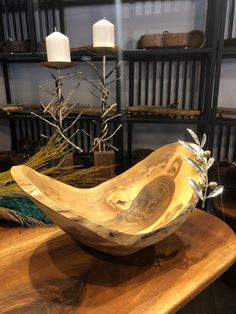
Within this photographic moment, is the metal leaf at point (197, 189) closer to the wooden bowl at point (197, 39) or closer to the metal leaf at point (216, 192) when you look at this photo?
the metal leaf at point (216, 192)

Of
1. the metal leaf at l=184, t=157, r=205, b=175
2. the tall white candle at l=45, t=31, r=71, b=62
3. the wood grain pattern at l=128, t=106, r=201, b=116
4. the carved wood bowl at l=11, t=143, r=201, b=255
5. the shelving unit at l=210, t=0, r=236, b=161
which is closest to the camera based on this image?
the carved wood bowl at l=11, t=143, r=201, b=255

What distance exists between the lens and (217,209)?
133cm

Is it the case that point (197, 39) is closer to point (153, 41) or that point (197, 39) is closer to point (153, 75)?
point (153, 41)

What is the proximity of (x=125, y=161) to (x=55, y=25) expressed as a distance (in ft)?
3.08

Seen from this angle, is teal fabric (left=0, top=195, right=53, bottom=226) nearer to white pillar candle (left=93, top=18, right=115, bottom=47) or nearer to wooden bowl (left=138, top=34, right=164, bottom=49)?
white pillar candle (left=93, top=18, right=115, bottom=47)

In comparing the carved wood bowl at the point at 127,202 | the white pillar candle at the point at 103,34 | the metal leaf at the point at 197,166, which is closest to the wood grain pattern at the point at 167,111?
the white pillar candle at the point at 103,34

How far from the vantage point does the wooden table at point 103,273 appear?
394mm

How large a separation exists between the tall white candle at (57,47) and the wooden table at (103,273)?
51 centimetres

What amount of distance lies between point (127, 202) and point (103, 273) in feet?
0.62

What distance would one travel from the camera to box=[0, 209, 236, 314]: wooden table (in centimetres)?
39

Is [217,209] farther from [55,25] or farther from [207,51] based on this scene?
[55,25]

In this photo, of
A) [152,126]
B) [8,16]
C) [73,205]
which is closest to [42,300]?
[73,205]

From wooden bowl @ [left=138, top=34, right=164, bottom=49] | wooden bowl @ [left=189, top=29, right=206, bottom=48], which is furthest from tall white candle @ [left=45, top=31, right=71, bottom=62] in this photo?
wooden bowl @ [left=189, top=29, right=206, bottom=48]

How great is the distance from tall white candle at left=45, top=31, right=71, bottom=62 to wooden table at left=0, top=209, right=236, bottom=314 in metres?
0.51
